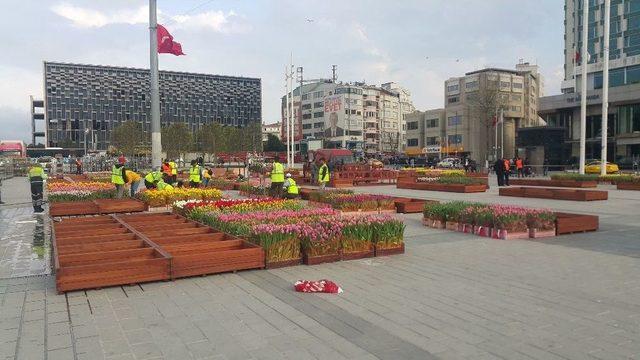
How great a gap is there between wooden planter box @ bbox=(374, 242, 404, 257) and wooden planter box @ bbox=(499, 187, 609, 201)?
1260cm

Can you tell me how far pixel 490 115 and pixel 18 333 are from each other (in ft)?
233

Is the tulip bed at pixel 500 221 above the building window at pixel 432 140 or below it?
below

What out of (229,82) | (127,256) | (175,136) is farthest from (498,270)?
(229,82)

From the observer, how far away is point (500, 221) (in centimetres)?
1107

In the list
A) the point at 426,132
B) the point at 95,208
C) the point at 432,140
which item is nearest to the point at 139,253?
the point at 95,208

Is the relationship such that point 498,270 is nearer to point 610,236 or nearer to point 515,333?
point 515,333

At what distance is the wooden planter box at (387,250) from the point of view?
9.20 m

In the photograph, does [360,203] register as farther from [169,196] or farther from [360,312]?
[360,312]

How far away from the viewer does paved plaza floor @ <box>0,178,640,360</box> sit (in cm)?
479

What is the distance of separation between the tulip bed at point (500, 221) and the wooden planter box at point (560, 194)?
8.66m

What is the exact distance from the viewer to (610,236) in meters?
11.3

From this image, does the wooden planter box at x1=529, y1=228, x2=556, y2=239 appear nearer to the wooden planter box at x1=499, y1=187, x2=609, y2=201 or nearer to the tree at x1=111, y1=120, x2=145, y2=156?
the wooden planter box at x1=499, y1=187, x2=609, y2=201

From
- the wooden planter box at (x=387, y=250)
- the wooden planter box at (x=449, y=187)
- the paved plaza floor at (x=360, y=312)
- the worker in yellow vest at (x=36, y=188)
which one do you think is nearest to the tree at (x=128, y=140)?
the wooden planter box at (x=449, y=187)

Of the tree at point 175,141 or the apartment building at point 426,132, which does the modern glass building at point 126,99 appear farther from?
the apartment building at point 426,132
